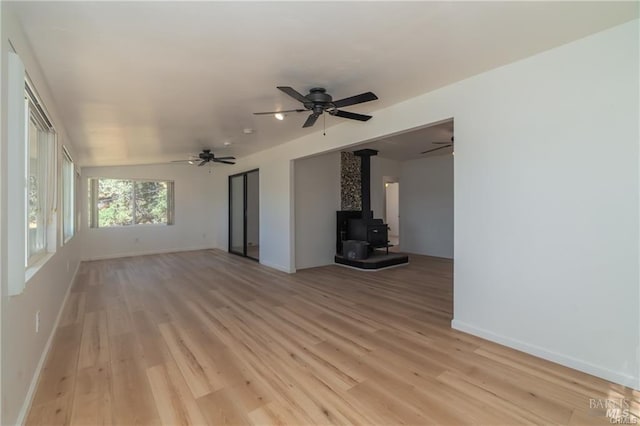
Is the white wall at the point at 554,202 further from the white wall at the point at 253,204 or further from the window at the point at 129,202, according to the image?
the window at the point at 129,202

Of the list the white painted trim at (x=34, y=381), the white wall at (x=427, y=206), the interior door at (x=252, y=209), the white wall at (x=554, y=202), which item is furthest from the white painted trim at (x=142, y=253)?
the white wall at (x=554, y=202)

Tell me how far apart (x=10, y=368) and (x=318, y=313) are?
100.0 inches

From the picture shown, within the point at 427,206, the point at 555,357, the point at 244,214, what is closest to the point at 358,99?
the point at 555,357

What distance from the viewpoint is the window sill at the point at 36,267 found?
83.4 inches

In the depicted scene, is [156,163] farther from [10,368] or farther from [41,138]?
[10,368]

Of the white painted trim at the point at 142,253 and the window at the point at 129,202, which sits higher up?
the window at the point at 129,202

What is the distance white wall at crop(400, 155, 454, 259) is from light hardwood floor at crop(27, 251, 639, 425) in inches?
140

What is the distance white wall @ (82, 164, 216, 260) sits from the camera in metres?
7.23

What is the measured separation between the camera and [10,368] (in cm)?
162

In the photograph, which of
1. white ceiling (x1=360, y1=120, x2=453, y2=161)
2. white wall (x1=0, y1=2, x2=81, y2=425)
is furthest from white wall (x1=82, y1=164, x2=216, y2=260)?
white wall (x1=0, y1=2, x2=81, y2=425)

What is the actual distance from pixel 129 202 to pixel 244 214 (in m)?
2.97

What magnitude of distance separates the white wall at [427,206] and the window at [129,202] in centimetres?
647

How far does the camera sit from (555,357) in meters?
2.38

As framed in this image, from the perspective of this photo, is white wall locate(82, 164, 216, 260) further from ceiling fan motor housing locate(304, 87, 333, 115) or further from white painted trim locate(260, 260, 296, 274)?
ceiling fan motor housing locate(304, 87, 333, 115)
